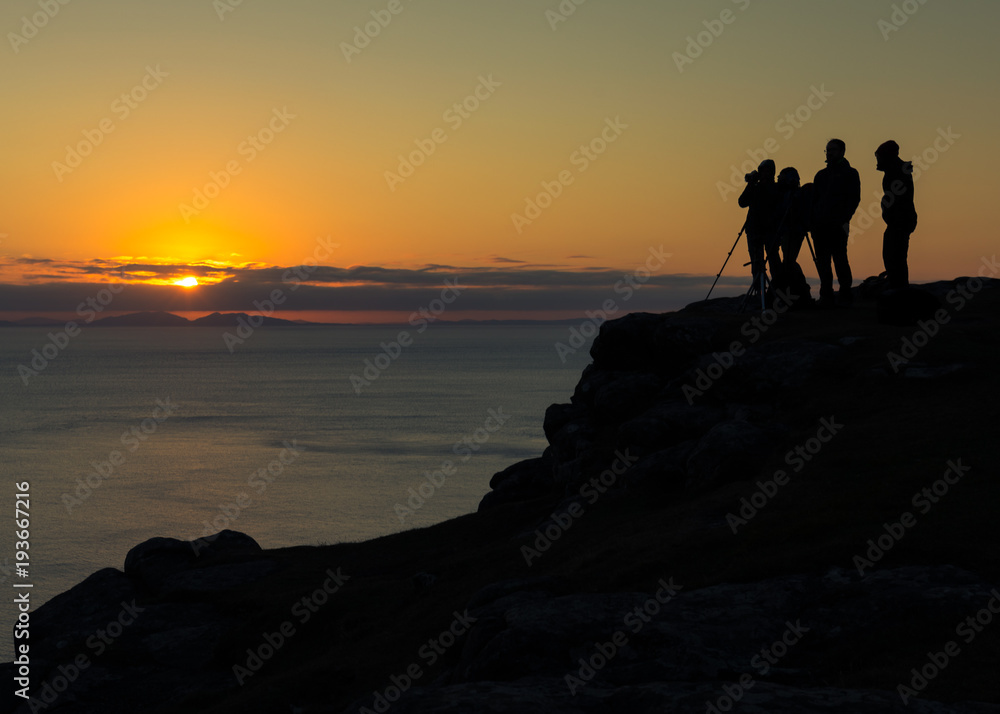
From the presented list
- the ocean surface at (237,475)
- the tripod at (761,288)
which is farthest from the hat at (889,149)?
the ocean surface at (237,475)

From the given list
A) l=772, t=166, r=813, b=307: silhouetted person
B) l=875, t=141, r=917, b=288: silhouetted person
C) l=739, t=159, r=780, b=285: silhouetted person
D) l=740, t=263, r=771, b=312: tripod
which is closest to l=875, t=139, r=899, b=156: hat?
l=875, t=141, r=917, b=288: silhouetted person

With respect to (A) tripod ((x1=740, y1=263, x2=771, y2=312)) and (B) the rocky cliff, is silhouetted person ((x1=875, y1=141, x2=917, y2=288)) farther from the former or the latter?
(A) tripod ((x1=740, y1=263, x2=771, y2=312))

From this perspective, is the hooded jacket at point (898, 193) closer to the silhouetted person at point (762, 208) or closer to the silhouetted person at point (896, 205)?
the silhouetted person at point (896, 205)

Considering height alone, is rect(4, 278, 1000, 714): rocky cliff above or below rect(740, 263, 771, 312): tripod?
below

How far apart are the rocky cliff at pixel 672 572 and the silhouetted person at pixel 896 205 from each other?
1971 millimetres

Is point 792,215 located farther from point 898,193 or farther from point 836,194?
point 898,193

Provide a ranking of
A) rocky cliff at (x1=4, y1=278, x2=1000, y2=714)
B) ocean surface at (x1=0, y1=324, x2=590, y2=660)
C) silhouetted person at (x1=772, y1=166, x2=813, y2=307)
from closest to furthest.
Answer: rocky cliff at (x1=4, y1=278, x2=1000, y2=714) < silhouetted person at (x1=772, y1=166, x2=813, y2=307) < ocean surface at (x1=0, y1=324, x2=590, y2=660)

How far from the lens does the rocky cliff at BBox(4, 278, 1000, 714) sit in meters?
12.9

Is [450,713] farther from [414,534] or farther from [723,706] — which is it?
[414,534]

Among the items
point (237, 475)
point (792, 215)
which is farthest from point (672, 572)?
point (237, 475)

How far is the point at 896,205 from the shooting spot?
2912 centimetres

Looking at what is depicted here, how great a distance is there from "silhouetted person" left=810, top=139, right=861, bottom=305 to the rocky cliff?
2.40m

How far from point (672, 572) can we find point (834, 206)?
1827cm

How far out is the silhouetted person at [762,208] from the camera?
108ft
